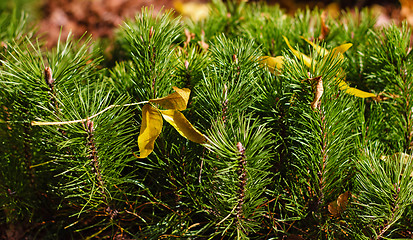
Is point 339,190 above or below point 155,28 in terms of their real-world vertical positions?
below

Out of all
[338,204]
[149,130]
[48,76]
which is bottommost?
[338,204]

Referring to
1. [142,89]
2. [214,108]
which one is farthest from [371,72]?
[142,89]

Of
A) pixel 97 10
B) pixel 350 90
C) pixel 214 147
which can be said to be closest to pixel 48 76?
pixel 214 147

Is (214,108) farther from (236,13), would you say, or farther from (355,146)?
(236,13)

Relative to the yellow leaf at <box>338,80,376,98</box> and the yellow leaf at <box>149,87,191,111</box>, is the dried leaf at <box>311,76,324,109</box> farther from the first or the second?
the yellow leaf at <box>149,87,191,111</box>

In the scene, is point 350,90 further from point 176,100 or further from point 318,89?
point 176,100

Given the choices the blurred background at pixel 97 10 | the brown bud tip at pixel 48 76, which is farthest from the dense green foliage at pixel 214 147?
the blurred background at pixel 97 10
